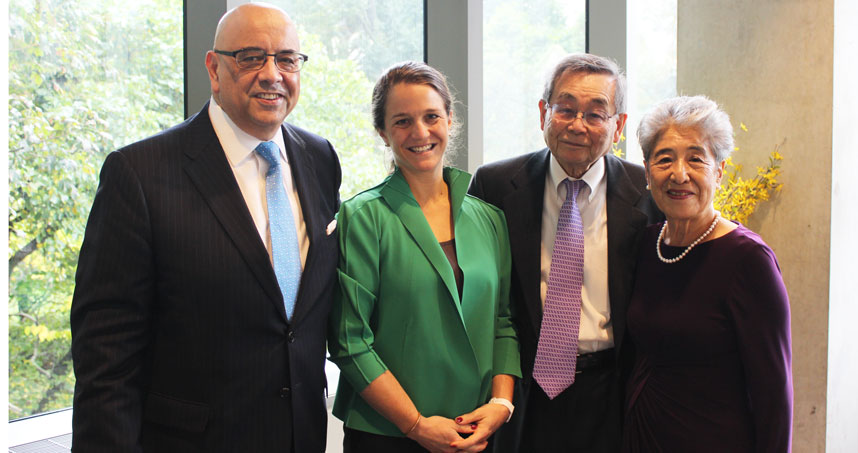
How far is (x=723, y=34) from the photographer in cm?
366

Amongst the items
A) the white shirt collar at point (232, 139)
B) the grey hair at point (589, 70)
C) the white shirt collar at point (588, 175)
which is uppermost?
the grey hair at point (589, 70)

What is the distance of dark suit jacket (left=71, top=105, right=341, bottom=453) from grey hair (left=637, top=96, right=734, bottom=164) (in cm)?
99

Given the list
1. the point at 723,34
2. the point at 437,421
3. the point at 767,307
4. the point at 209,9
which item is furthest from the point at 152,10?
the point at 723,34

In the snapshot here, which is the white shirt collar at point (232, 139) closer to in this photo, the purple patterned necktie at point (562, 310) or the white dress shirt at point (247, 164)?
the white dress shirt at point (247, 164)

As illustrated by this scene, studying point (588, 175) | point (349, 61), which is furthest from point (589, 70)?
point (349, 61)

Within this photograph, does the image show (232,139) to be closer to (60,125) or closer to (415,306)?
(415,306)

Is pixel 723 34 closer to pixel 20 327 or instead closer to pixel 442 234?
pixel 442 234

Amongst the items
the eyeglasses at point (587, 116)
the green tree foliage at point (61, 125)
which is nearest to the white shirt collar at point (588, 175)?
the eyeglasses at point (587, 116)

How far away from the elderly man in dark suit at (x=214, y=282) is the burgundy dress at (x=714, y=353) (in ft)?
2.95

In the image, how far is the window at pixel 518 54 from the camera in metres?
4.94

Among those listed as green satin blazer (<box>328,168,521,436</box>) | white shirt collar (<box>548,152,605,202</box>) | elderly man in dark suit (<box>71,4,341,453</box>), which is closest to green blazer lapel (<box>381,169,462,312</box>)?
green satin blazer (<box>328,168,521,436</box>)

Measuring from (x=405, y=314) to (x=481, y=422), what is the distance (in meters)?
0.37

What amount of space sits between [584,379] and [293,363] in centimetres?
88

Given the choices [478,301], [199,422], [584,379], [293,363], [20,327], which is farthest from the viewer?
[20,327]
